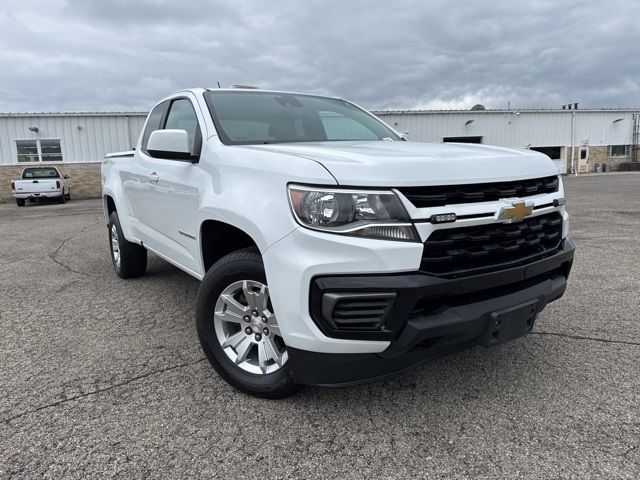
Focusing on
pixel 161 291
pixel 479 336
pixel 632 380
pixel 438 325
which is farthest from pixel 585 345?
pixel 161 291

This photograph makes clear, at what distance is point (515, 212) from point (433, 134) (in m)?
29.6

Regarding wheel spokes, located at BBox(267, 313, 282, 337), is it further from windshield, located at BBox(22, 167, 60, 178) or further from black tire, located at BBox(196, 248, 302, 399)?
windshield, located at BBox(22, 167, 60, 178)

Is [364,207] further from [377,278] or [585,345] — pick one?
[585,345]

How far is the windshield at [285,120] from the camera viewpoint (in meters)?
3.28

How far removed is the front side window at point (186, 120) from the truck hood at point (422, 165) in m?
0.74

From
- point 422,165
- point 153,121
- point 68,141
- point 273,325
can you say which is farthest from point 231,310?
point 68,141

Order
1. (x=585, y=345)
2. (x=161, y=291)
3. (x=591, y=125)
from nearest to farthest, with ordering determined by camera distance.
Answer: (x=585, y=345), (x=161, y=291), (x=591, y=125)

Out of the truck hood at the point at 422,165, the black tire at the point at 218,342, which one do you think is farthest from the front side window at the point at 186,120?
the black tire at the point at 218,342

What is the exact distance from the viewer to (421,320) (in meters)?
2.13

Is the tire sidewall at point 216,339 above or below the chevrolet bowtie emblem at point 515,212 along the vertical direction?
below

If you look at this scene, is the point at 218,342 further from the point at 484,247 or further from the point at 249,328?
the point at 484,247

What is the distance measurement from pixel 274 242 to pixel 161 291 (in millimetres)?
2976

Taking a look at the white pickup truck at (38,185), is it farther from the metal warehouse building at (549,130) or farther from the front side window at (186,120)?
the metal warehouse building at (549,130)

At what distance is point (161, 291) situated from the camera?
4871mm
